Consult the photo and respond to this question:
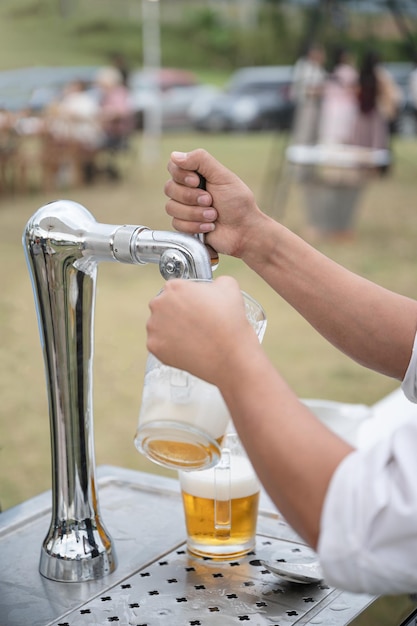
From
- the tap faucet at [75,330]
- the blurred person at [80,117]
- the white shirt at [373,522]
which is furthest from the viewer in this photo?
the blurred person at [80,117]

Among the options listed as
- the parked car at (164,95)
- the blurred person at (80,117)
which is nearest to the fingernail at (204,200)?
the blurred person at (80,117)

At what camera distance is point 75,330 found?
84cm

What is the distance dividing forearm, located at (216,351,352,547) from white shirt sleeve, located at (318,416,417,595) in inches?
0.5

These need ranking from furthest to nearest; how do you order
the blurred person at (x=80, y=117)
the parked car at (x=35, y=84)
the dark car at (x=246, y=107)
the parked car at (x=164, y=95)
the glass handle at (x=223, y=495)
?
the dark car at (x=246, y=107), the parked car at (x=164, y=95), the parked car at (x=35, y=84), the blurred person at (x=80, y=117), the glass handle at (x=223, y=495)

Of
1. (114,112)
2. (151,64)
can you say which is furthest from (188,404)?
(151,64)

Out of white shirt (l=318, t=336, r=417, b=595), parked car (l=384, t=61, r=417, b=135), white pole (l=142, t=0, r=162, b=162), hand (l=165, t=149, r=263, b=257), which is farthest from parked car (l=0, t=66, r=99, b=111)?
white shirt (l=318, t=336, r=417, b=595)

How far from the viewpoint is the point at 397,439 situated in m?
0.62

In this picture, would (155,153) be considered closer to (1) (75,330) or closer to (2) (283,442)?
(1) (75,330)

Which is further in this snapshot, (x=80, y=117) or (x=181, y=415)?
(x=80, y=117)

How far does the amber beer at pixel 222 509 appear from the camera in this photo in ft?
2.97

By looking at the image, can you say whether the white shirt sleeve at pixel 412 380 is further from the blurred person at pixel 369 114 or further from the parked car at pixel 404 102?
the parked car at pixel 404 102

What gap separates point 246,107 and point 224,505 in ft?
34.8

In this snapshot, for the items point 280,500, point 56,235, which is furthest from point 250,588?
point 56,235

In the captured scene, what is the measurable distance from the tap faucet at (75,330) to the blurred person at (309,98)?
615 cm
